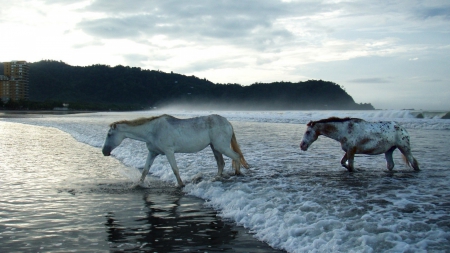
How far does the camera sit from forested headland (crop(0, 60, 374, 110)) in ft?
378

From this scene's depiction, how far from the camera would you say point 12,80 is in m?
102

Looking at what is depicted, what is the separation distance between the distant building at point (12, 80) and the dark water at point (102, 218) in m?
105

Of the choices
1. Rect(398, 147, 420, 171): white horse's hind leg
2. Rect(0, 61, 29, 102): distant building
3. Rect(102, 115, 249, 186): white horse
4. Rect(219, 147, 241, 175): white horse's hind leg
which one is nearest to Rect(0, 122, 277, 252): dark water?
Rect(102, 115, 249, 186): white horse

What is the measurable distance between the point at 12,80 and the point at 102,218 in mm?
111573

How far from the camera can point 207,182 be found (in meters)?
7.78

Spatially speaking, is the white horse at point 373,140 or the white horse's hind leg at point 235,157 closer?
the white horse's hind leg at point 235,157

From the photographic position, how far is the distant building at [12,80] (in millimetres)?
100556

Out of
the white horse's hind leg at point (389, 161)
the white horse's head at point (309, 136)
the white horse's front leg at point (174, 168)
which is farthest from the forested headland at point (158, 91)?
the white horse's hind leg at point (389, 161)

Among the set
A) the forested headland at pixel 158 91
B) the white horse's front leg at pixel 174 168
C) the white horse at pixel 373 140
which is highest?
the forested headland at pixel 158 91

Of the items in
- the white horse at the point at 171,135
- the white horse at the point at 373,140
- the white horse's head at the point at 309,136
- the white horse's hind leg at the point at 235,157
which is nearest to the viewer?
the white horse at the point at 171,135

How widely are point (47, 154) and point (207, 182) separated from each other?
7270 mm

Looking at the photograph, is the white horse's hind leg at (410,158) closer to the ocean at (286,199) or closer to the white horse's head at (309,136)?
the ocean at (286,199)

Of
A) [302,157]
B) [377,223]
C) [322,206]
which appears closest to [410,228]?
[377,223]

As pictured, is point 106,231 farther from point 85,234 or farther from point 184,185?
point 184,185
